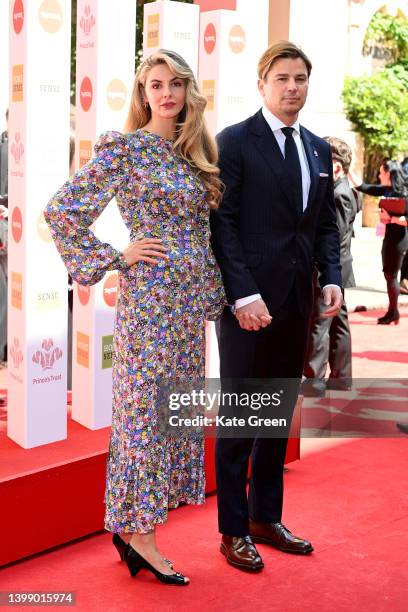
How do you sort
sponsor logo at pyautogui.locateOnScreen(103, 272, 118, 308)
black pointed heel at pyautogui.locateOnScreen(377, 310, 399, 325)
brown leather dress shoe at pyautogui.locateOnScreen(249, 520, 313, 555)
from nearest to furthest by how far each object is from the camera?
brown leather dress shoe at pyautogui.locateOnScreen(249, 520, 313, 555) < sponsor logo at pyautogui.locateOnScreen(103, 272, 118, 308) < black pointed heel at pyautogui.locateOnScreen(377, 310, 399, 325)

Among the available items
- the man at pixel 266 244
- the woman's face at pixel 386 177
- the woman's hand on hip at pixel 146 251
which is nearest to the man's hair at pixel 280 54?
the man at pixel 266 244

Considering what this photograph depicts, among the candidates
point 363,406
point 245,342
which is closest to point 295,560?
point 245,342

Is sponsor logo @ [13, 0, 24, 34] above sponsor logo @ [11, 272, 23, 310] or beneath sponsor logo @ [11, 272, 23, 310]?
above

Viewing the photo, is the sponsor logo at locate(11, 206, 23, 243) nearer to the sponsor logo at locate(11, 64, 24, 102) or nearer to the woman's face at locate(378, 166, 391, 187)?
the sponsor logo at locate(11, 64, 24, 102)

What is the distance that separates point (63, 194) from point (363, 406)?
10.7 ft

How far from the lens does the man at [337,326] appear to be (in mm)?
5684

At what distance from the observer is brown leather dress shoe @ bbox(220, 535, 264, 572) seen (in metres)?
3.29

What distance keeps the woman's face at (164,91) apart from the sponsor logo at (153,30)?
112 cm

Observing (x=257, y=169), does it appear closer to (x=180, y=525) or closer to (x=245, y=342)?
(x=245, y=342)

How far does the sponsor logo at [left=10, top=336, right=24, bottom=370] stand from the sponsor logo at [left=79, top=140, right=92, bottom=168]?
2.49 ft

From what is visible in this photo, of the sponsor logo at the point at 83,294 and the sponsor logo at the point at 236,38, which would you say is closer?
the sponsor logo at the point at 83,294

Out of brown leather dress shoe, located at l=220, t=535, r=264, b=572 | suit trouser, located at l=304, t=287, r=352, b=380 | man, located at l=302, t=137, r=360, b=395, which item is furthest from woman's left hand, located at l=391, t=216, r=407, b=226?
brown leather dress shoe, located at l=220, t=535, r=264, b=572

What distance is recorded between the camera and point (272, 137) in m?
3.21

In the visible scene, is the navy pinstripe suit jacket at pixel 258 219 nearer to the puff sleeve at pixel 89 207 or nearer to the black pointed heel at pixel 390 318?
the puff sleeve at pixel 89 207
